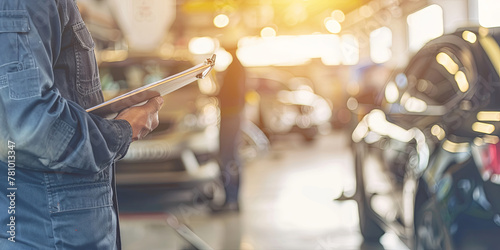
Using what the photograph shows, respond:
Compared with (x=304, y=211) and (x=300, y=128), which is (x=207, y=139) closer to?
(x=304, y=211)

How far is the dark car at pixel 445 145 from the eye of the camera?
125 inches

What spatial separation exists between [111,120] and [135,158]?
544 centimetres

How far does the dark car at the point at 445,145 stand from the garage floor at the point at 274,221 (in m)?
1.09

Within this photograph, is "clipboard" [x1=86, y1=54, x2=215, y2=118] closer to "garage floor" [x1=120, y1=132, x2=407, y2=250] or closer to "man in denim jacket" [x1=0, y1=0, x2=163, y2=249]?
"man in denim jacket" [x1=0, y1=0, x2=163, y2=249]

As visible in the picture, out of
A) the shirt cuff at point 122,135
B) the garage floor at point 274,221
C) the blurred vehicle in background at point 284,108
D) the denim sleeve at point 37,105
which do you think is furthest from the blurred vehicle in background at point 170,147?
the blurred vehicle in background at point 284,108

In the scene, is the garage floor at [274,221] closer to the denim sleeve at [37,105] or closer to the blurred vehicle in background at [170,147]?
the blurred vehicle in background at [170,147]

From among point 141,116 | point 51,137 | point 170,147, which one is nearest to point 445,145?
point 141,116

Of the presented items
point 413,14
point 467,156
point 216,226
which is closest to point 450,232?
point 467,156

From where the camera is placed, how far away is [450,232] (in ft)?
10.8

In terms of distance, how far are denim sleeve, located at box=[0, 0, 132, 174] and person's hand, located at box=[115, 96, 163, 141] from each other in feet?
0.51

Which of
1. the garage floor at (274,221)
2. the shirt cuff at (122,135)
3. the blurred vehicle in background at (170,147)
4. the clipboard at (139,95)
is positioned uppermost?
the clipboard at (139,95)

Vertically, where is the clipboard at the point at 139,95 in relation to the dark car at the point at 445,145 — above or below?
above

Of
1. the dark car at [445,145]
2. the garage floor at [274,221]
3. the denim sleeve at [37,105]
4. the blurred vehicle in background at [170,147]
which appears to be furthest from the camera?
the blurred vehicle in background at [170,147]

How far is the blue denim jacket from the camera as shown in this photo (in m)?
1.63
